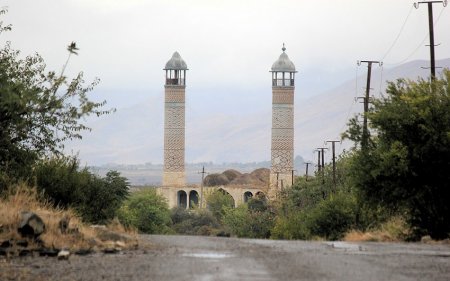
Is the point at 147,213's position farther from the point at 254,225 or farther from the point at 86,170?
the point at 86,170

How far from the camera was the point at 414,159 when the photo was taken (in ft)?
88.3

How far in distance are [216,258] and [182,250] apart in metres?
2.14

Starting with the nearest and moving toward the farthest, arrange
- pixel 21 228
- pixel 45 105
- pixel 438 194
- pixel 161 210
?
pixel 21 228, pixel 45 105, pixel 438 194, pixel 161 210

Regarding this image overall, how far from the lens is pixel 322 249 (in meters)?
17.1

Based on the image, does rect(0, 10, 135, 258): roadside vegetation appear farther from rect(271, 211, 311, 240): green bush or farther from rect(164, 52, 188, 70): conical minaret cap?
rect(164, 52, 188, 70): conical minaret cap

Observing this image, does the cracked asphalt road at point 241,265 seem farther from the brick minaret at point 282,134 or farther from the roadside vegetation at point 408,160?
the brick minaret at point 282,134

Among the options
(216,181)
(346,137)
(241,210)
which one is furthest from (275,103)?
(346,137)

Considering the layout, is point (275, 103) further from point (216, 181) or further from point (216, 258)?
point (216, 258)

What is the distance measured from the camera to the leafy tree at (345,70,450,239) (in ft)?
87.0

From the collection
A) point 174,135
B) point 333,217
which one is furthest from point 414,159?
point 174,135

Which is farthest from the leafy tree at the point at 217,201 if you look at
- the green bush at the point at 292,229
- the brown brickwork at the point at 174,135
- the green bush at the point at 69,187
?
the green bush at the point at 69,187

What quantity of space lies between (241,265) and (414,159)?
14338 millimetres

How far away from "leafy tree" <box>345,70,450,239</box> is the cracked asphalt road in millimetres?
9739

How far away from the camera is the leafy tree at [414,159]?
26.5 meters
